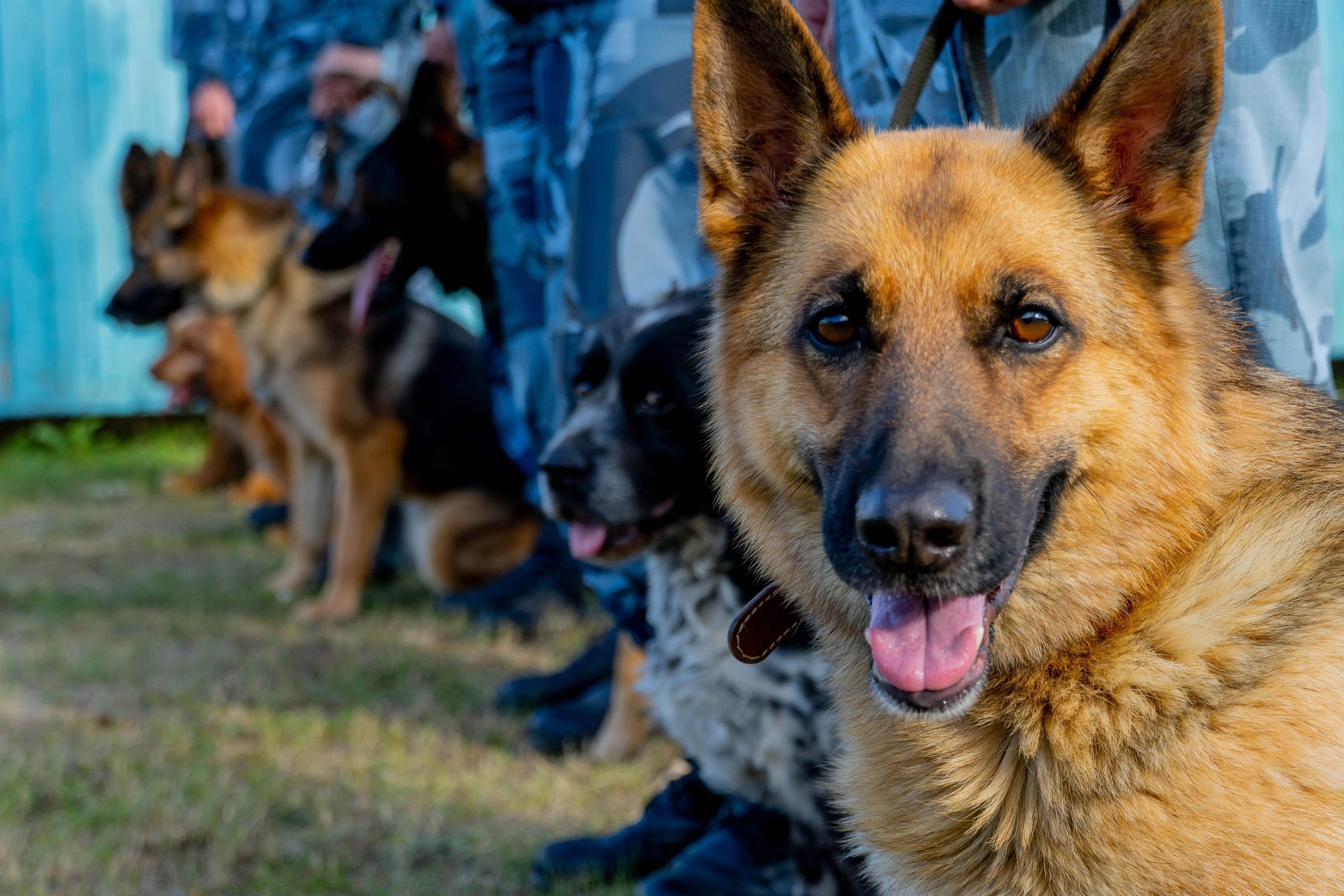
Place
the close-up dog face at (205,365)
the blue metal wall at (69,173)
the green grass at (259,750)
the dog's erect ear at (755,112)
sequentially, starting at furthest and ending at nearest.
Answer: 1. the blue metal wall at (69,173)
2. the close-up dog face at (205,365)
3. the green grass at (259,750)
4. the dog's erect ear at (755,112)

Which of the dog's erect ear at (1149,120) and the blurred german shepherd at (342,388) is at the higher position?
the dog's erect ear at (1149,120)

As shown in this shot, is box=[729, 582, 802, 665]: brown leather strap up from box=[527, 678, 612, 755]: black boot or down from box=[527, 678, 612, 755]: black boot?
up

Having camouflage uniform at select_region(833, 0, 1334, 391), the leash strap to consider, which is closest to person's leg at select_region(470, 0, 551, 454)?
camouflage uniform at select_region(833, 0, 1334, 391)

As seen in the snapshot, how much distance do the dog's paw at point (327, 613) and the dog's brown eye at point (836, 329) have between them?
404cm

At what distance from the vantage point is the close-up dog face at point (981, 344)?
59.7 inches

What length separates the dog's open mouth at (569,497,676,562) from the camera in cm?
296

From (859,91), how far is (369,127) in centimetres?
407

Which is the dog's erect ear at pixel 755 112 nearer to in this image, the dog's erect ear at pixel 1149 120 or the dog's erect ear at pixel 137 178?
the dog's erect ear at pixel 1149 120

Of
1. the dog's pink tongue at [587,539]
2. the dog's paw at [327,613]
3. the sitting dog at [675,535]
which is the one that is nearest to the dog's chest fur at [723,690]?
the sitting dog at [675,535]

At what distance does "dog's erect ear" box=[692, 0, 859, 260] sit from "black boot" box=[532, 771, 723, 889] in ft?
4.80

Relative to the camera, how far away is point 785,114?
1.86m

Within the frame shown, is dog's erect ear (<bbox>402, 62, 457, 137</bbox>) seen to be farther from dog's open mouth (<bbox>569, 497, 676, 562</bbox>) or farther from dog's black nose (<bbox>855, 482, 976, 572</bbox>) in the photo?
dog's black nose (<bbox>855, 482, 976, 572</bbox>)

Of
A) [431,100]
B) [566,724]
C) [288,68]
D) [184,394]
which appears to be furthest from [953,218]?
[184,394]

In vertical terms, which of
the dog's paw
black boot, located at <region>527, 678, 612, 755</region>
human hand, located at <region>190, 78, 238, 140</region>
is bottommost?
the dog's paw
